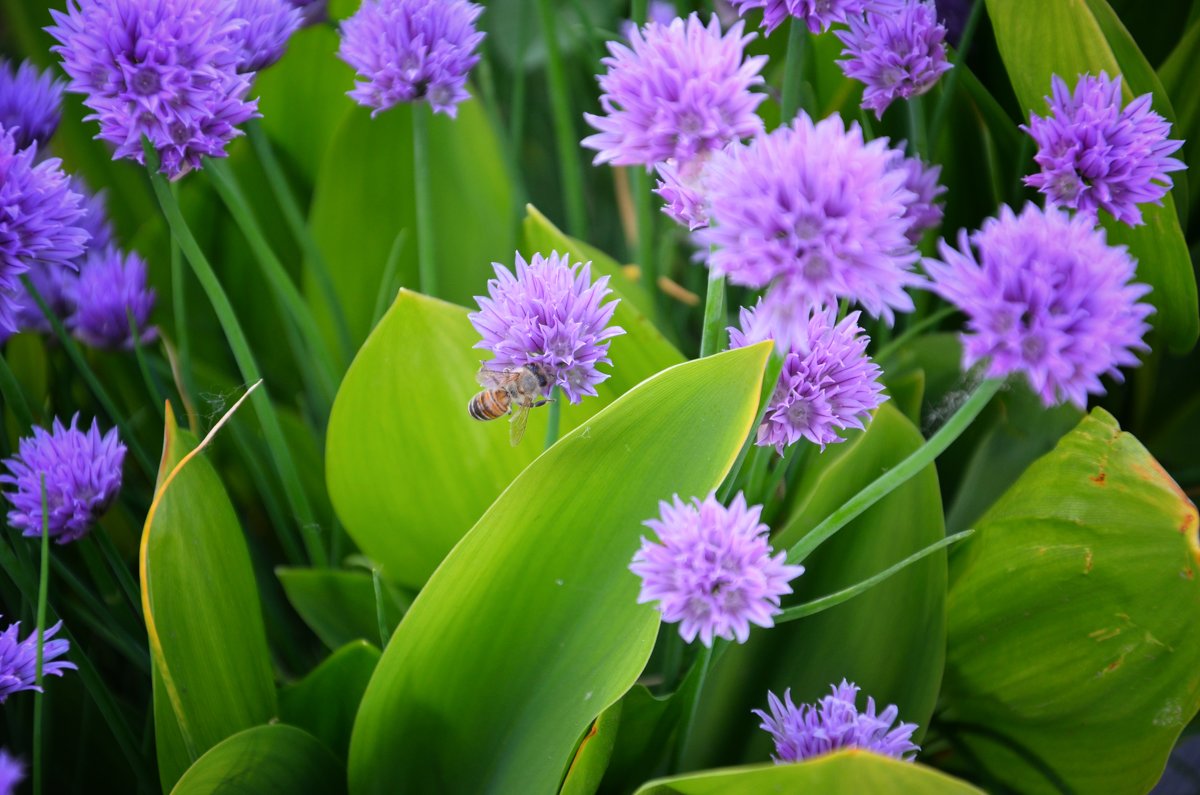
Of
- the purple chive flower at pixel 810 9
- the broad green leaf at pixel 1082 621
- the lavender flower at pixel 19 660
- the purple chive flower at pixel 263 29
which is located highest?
the purple chive flower at pixel 263 29

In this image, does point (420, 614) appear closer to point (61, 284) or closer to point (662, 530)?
point (662, 530)

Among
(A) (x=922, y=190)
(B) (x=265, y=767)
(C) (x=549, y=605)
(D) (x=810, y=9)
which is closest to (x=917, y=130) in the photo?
(A) (x=922, y=190)

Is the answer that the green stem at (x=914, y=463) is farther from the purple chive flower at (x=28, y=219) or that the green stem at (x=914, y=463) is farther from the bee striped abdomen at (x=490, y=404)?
the purple chive flower at (x=28, y=219)

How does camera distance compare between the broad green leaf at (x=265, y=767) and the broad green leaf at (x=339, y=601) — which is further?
the broad green leaf at (x=339, y=601)

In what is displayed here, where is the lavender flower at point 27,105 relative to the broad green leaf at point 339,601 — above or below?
above

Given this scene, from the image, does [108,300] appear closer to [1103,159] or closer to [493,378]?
[493,378]

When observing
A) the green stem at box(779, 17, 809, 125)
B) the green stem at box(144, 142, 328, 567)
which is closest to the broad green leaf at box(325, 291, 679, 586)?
the green stem at box(144, 142, 328, 567)

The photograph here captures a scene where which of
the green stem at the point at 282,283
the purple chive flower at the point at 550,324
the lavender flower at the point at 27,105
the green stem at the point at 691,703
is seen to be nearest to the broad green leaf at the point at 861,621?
the green stem at the point at 691,703
